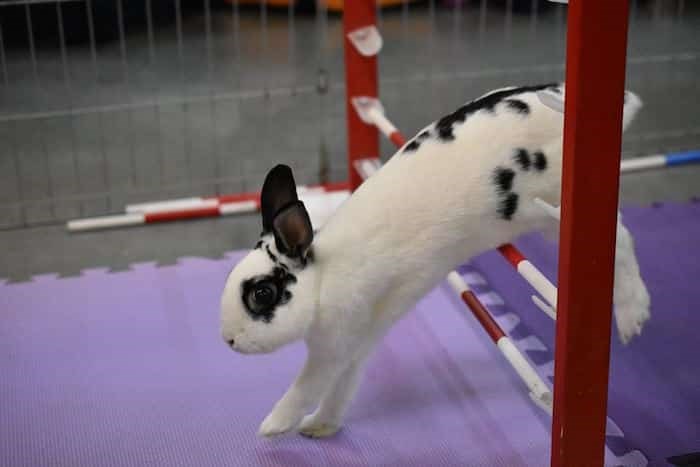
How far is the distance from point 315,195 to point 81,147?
0.81 m

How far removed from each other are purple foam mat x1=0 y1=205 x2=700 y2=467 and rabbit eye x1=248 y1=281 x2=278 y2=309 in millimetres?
296

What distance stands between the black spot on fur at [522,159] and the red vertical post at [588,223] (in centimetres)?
19

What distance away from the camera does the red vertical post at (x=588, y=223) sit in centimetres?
112

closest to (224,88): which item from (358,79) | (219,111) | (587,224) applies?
(219,111)

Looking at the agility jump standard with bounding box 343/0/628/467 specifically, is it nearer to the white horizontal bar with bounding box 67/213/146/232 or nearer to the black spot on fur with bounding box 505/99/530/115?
the black spot on fur with bounding box 505/99/530/115

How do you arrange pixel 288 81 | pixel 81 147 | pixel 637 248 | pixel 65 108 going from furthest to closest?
pixel 288 81 < pixel 65 108 < pixel 81 147 < pixel 637 248

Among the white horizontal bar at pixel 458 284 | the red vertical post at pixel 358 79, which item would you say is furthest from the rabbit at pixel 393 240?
the red vertical post at pixel 358 79

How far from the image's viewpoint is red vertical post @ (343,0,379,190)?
6.77 feet

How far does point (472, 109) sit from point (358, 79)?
26.6 inches

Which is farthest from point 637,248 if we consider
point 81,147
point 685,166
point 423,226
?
point 81,147

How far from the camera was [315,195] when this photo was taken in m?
2.46

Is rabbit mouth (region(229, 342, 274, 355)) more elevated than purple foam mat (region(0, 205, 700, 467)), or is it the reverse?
rabbit mouth (region(229, 342, 274, 355))

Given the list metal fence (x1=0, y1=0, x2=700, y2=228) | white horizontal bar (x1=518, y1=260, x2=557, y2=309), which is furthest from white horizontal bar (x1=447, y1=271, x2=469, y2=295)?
metal fence (x1=0, y1=0, x2=700, y2=228)

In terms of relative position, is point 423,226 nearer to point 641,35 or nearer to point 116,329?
point 116,329
